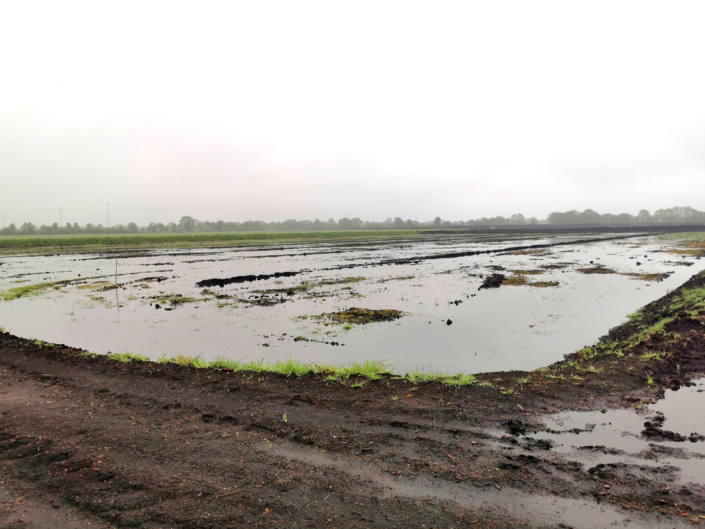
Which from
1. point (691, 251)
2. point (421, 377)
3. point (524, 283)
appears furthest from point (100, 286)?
point (691, 251)

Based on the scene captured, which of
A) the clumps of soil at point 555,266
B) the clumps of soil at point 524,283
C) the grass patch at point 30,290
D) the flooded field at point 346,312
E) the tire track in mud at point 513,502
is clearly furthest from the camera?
the clumps of soil at point 555,266

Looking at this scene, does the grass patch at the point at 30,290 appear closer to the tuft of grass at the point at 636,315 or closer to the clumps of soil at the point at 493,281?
the clumps of soil at the point at 493,281

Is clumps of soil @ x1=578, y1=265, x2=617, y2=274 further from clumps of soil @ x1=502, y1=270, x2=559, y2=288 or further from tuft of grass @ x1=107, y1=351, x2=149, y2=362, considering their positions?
tuft of grass @ x1=107, y1=351, x2=149, y2=362

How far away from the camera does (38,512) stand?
405 centimetres

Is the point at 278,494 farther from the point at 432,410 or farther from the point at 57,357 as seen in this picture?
the point at 57,357

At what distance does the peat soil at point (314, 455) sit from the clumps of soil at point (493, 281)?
1381 cm

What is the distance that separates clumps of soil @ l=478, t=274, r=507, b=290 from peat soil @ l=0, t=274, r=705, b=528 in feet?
45.3

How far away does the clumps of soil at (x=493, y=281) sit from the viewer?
73.0 feet

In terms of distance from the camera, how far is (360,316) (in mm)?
15188

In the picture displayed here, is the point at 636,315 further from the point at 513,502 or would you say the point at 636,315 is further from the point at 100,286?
the point at 100,286

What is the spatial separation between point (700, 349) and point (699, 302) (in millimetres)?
5396

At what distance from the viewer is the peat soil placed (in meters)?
4.03

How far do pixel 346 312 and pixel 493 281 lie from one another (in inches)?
491

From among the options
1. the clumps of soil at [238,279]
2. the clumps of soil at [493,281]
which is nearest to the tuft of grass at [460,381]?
the clumps of soil at [493,281]
